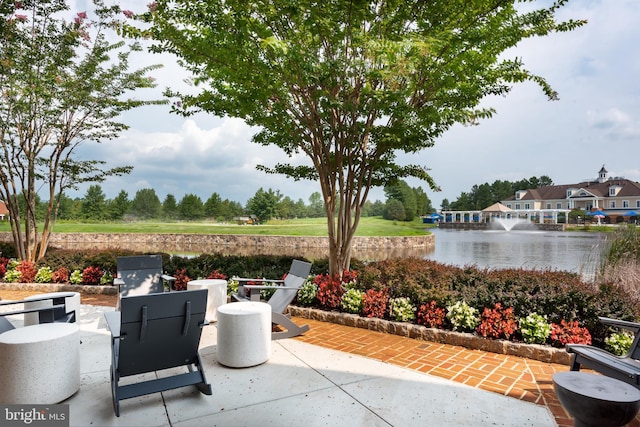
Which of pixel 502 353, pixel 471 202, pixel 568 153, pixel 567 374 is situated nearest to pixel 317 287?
pixel 502 353

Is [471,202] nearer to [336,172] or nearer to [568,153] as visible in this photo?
[568,153]

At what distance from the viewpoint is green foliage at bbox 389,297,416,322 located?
17.7 feet

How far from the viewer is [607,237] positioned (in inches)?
313

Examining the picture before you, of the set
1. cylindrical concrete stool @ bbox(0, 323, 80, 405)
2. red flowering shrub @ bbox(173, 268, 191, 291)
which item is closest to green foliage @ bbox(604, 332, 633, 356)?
cylindrical concrete stool @ bbox(0, 323, 80, 405)

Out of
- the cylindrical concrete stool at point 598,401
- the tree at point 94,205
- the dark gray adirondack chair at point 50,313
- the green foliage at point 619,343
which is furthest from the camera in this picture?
the tree at point 94,205

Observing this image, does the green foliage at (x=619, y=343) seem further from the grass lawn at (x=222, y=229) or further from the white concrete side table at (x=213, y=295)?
the grass lawn at (x=222, y=229)

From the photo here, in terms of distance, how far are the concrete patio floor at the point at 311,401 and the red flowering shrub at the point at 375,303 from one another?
60.9 inches

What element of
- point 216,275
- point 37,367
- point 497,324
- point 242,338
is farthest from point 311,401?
point 216,275

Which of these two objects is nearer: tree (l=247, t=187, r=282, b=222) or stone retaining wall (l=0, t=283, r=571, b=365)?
stone retaining wall (l=0, t=283, r=571, b=365)

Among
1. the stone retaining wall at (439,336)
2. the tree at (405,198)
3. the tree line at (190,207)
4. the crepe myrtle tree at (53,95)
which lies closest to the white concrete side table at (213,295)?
the stone retaining wall at (439,336)

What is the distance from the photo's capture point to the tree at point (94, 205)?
54.3 meters

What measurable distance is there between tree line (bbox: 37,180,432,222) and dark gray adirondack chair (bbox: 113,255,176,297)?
45.6 m

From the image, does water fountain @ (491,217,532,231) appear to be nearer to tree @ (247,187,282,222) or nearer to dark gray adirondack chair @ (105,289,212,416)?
tree @ (247,187,282,222)

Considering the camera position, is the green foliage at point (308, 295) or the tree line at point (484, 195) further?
the tree line at point (484, 195)
